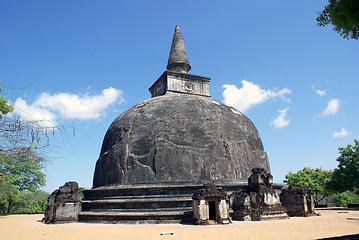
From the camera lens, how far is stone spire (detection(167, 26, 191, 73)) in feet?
62.0

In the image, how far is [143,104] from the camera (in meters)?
15.6

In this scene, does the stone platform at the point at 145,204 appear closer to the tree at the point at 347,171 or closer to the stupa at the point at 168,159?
the stupa at the point at 168,159

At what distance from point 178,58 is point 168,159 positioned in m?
9.08

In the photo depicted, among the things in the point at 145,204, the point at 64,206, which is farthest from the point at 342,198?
the point at 64,206

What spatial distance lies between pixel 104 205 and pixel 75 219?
1656 mm

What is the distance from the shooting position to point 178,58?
62.5ft

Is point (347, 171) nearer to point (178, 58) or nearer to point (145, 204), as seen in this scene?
point (178, 58)

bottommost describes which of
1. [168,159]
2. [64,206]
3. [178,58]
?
[64,206]

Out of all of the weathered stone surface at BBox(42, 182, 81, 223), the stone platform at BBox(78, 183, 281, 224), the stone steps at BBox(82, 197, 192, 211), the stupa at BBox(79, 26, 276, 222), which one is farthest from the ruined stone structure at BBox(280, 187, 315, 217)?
the weathered stone surface at BBox(42, 182, 81, 223)

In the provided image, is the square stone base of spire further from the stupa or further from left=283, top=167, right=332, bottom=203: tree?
left=283, top=167, right=332, bottom=203: tree

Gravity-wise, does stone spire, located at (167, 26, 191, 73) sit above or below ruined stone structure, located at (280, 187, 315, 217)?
above

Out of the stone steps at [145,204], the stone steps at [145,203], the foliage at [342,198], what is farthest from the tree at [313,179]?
the stone steps at [145,203]

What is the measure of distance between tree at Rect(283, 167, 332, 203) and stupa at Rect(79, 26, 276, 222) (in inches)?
664

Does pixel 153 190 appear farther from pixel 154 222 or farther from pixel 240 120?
pixel 240 120
